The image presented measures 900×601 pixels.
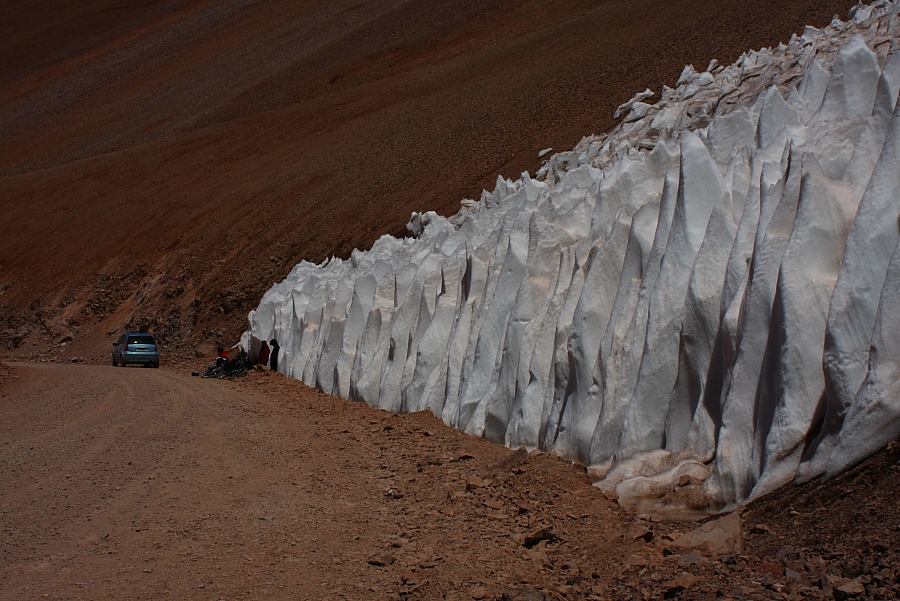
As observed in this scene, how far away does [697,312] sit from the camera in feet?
23.5

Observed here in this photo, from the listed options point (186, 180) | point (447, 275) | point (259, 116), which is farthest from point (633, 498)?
point (259, 116)

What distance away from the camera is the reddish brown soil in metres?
28.5

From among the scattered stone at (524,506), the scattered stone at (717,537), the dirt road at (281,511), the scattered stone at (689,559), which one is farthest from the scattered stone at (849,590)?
the scattered stone at (524,506)

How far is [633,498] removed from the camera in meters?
6.70

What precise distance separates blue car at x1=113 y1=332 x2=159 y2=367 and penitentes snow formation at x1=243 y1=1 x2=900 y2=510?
13160mm

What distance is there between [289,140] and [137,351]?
20.5 metres

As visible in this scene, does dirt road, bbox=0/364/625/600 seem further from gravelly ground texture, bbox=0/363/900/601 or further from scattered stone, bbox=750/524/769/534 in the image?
scattered stone, bbox=750/524/769/534

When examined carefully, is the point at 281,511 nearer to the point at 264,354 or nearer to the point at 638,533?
the point at 638,533

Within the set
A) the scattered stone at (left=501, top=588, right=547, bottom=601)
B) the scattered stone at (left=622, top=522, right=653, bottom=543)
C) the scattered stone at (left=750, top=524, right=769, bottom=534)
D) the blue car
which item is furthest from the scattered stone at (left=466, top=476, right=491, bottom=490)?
the blue car

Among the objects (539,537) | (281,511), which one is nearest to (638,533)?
(539,537)

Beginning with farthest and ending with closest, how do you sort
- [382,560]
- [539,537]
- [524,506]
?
[524,506] < [539,537] < [382,560]

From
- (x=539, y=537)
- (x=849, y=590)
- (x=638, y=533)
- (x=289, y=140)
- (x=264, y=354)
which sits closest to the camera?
(x=849, y=590)

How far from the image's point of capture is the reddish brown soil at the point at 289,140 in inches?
1123

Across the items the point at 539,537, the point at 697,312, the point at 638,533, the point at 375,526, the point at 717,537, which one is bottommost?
the point at 375,526
